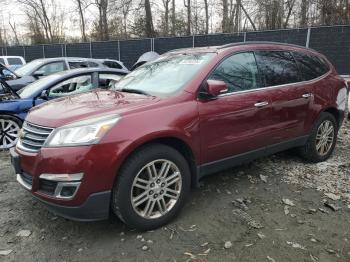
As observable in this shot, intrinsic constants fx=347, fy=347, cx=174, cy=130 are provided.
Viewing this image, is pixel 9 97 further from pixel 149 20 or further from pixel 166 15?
pixel 166 15

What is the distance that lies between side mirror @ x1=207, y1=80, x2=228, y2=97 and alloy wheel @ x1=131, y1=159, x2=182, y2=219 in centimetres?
84

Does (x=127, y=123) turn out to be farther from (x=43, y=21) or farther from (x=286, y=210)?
(x=43, y=21)

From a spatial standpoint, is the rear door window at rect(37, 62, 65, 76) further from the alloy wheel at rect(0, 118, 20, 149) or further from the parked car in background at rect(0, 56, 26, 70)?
the parked car in background at rect(0, 56, 26, 70)

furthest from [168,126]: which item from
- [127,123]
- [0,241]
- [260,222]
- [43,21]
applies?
[43,21]

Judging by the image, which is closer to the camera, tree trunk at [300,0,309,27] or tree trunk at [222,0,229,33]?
tree trunk at [300,0,309,27]

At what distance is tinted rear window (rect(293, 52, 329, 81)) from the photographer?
4.91 m

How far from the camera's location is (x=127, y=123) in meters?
3.07

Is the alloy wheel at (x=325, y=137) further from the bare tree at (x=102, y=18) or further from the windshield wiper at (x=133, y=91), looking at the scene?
the bare tree at (x=102, y=18)

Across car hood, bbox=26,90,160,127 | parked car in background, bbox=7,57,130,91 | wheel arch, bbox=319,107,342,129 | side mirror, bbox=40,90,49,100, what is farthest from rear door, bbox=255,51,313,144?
parked car in background, bbox=7,57,130,91

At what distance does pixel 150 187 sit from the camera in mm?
3291

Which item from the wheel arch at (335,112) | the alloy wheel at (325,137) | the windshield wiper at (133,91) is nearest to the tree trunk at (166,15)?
the wheel arch at (335,112)

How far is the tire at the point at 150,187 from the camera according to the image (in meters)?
3.07

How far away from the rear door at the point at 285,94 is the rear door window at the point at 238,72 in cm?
15

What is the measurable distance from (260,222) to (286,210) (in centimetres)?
44
